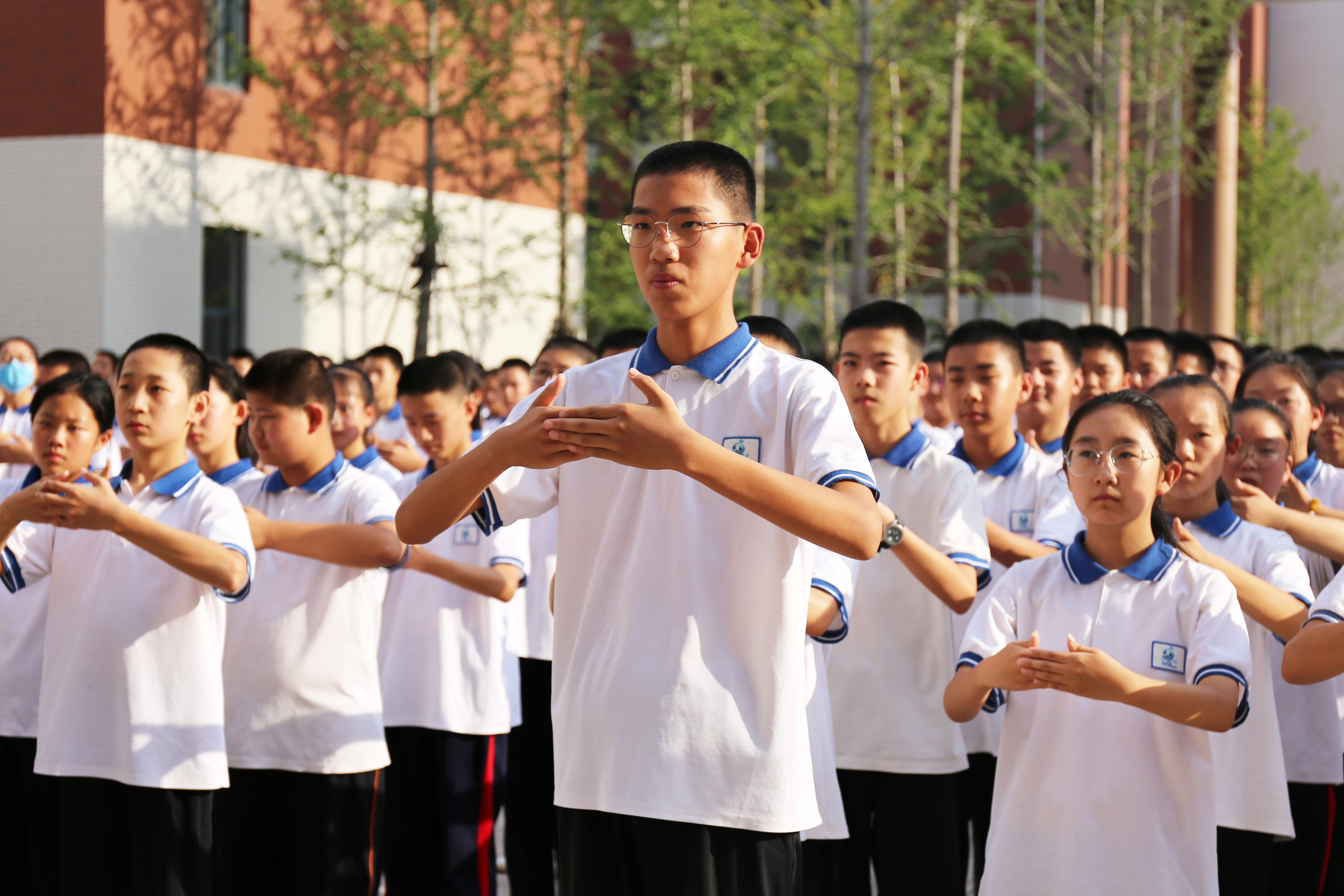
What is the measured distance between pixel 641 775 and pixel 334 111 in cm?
1397

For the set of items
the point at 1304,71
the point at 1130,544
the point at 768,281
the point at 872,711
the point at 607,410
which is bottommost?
the point at 872,711

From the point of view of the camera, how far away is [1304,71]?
32.4 metres

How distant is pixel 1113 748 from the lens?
2.86 meters

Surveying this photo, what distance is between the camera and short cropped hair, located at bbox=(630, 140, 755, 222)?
7.45ft

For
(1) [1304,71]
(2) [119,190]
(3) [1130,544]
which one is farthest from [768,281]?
(1) [1304,71]

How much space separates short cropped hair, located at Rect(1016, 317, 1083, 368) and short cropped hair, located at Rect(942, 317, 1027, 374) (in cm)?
48

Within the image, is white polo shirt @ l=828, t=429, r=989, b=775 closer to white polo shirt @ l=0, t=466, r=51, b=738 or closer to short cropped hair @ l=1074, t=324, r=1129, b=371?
short cropped hair @ l=1074, t=324, r=1129, b=371

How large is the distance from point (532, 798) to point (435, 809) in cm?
55

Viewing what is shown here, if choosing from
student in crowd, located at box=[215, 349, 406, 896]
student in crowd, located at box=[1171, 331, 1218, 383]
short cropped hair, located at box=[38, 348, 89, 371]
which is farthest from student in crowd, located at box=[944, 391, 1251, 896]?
short cropped hair, located at box=[38, 348, 89, 371]

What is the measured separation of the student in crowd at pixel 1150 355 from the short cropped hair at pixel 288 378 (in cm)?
380

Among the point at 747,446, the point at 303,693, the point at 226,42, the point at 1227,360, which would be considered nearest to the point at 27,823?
the point at 303,693

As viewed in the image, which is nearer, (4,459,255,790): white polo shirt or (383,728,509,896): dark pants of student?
(4,459,255,790): white polo shirt

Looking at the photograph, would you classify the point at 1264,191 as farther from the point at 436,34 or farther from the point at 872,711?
the point at 872,711

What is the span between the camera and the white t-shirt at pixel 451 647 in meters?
4.42
